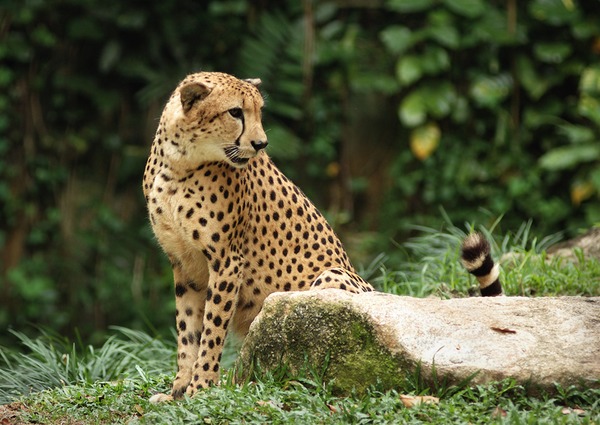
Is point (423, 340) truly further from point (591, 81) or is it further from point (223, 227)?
point (591, 81)

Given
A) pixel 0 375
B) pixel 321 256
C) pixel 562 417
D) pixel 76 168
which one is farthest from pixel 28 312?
pixel 562 417

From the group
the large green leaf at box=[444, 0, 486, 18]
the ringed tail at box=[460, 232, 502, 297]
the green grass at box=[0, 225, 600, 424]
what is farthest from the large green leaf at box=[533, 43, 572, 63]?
the ringed tail at box=[460, 232, 502, 297]

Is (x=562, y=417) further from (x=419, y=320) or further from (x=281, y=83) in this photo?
(x=281, y=83)

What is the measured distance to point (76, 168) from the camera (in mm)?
11016

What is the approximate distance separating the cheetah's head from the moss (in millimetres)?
791

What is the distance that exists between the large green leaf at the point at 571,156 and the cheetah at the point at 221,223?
500 centimetres

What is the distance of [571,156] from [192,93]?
236 inches

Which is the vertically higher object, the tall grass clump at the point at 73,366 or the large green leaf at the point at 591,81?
the large green leaf at the point at 591,81

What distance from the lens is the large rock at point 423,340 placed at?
4348mm

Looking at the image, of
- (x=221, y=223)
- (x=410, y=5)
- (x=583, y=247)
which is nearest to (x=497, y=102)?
(x=410, y=5)

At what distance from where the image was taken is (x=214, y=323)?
15.8 feet

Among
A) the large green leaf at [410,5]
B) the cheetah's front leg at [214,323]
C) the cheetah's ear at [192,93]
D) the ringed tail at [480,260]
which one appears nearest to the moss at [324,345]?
the cheetah's front leg at [214,323]

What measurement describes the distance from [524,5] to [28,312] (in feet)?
21.5

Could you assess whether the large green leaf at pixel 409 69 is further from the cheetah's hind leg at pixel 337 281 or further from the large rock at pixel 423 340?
the large rock at pixel 423 340
